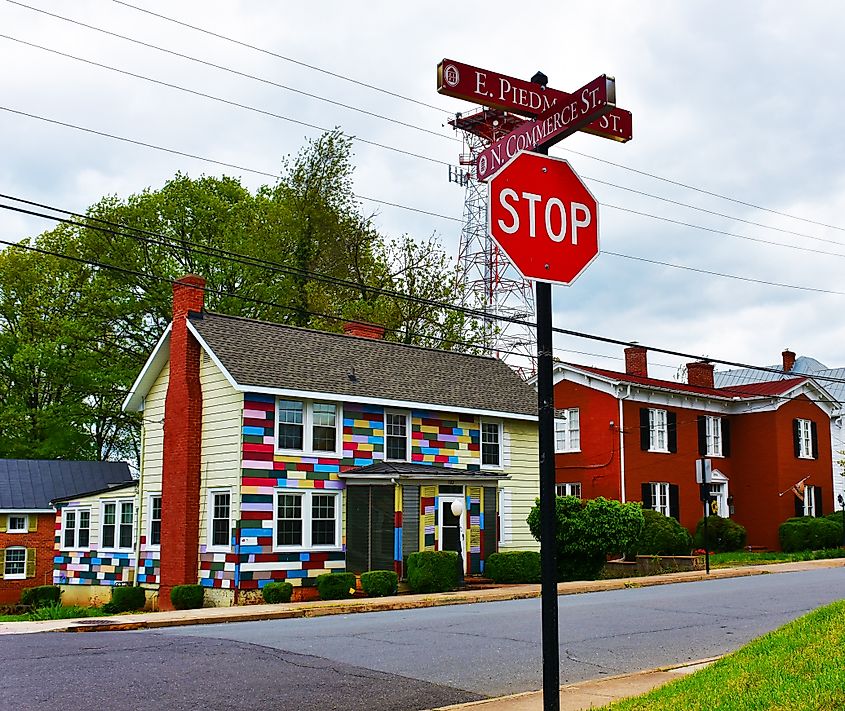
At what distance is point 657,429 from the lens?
39.0 meters

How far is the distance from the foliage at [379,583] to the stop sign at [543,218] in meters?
19.0

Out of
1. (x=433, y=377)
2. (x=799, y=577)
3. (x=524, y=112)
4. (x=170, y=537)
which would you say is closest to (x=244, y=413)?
(x=170, y=537)

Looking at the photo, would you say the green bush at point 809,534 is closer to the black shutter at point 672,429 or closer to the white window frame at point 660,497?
the white window frame at point 660,497

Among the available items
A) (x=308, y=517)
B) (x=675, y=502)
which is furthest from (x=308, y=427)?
(x=675, y=502)

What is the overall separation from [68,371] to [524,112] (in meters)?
42.9

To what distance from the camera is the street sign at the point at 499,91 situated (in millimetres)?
6312

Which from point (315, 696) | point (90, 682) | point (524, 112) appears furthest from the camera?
point (90, 682)

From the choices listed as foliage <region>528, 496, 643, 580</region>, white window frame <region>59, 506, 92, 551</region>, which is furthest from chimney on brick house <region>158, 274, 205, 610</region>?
foliage <region>528, 496, 643, 580</region>

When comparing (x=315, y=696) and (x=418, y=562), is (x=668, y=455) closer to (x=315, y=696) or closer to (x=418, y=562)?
(x=418, y=562)

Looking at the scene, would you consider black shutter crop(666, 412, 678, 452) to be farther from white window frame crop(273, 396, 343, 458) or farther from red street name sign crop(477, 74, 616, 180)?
red street name sign crop(477, 74, 616, 180)

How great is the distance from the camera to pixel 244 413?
82.6 ft

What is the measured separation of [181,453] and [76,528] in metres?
7.25

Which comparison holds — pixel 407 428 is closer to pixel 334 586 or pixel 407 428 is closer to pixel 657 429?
pixel 334 586

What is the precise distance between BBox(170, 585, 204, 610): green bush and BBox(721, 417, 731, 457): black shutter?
25935 millimetres
